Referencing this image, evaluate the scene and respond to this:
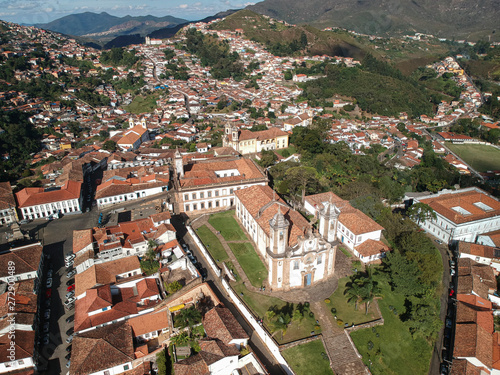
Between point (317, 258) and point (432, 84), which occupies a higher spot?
point (432, 84)

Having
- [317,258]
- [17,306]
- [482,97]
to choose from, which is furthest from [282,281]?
[482,97]

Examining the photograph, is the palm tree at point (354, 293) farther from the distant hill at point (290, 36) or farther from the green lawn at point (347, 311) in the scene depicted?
the distant hill at point (290, 36)

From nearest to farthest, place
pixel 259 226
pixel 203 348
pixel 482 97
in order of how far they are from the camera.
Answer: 1. pixel 203 348
2. pixel 259 226
3. pixel 482 97

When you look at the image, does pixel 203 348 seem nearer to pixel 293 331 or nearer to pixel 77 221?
pixel 293 331

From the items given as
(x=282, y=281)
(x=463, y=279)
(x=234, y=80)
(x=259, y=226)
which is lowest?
(x=463, y=279)

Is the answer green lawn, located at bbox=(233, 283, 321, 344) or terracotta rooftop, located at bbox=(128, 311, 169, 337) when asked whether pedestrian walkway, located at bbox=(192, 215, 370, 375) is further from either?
terracotta rooftop, located at bbox=(128, 311, 169, 337)

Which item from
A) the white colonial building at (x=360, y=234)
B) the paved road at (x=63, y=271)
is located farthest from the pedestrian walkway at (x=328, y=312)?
the paved road at (x=63, y=271)
